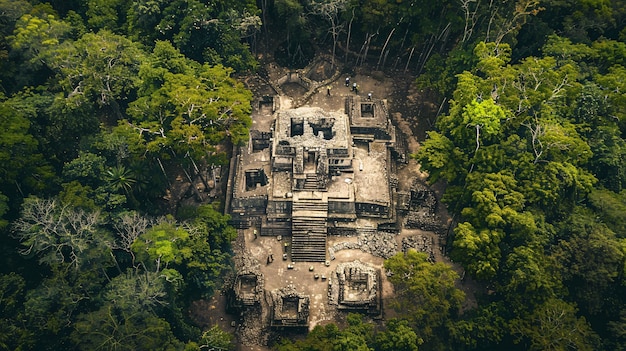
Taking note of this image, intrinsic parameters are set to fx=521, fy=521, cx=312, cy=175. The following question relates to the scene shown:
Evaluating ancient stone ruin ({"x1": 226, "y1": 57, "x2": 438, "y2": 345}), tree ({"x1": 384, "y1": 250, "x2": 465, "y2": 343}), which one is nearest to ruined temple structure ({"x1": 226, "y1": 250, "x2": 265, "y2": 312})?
ancient stone ruin ({"x1": 226, "y1": 57, "x2": 438, "y2": 345})

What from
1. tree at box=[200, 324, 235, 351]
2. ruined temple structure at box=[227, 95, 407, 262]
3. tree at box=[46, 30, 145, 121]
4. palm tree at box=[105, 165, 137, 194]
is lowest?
tree at box=[200, 324, 235, 351]

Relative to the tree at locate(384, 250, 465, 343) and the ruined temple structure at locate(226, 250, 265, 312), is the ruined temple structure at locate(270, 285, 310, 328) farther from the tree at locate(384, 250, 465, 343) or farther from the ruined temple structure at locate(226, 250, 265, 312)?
the tree at locate(384, 250, 465, 343)

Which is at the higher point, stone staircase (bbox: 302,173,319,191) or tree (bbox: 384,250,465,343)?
stone staircase (bbox: 302,173,319,191)

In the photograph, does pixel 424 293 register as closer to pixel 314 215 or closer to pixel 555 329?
pixel 555 329

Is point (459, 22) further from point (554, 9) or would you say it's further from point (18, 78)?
point (18, 78)

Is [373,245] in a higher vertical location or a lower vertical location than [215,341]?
higher

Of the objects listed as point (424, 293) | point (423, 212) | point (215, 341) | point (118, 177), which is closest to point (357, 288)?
point (424, 293)
